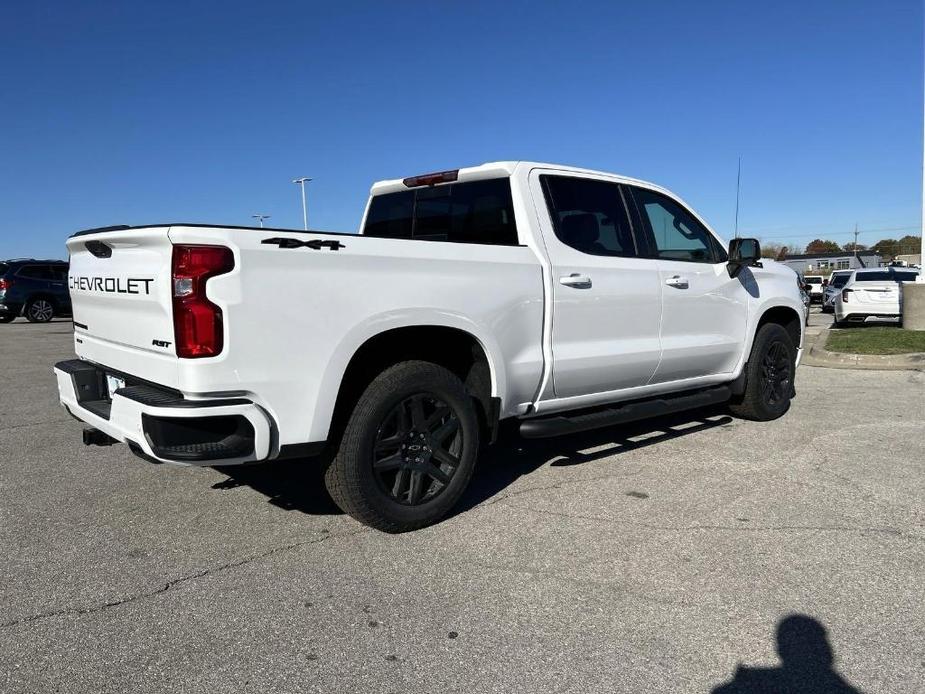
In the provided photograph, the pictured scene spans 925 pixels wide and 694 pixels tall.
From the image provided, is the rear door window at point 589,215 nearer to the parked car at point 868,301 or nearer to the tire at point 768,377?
the tire at point 768,377

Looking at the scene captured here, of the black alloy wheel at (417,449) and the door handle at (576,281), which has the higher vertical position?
the door handle at (576,281)

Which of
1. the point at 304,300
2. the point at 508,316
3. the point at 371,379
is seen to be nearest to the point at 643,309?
the point at 508,316

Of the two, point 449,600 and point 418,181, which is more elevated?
point 418,181

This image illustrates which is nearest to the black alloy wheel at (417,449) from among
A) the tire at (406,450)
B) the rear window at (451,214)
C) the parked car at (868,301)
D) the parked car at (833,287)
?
the tire at (406,450)

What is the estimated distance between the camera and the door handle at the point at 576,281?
173 inches

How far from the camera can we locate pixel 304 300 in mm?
3277

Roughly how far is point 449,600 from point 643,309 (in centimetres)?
259

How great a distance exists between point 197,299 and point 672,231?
3650mm

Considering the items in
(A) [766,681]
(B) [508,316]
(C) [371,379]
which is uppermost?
(B) [508,316]

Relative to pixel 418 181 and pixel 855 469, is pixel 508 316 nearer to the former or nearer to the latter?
pixel 418 181

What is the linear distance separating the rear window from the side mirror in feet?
6.82

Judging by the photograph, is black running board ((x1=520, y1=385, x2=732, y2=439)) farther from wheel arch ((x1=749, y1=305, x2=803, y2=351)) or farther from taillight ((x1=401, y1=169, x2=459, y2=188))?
taillight ((x1=401, y1=169, x2=459, y2=188))

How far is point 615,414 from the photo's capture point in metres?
4.82

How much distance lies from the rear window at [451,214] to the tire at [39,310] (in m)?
19.4
